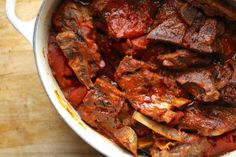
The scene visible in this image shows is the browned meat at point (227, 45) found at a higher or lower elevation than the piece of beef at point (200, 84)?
higher

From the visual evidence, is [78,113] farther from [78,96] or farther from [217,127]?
[217,127]

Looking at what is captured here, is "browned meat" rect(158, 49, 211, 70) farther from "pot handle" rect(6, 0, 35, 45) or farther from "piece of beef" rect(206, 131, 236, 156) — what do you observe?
"pot handle" rect(6, 0, 35, 45)

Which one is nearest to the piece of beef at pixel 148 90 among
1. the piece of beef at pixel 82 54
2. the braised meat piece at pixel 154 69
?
the braised meat piece at pixel 154 69

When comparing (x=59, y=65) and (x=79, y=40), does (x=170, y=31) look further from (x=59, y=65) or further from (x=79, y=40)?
(x=59, y=65)

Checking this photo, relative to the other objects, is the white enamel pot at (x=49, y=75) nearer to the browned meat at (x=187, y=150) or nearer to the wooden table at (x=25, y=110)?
the browned meat at (x=187, y=150)

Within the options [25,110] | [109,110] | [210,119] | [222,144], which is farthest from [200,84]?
[25,110]

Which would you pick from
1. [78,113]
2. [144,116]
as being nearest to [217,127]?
[144,116]
